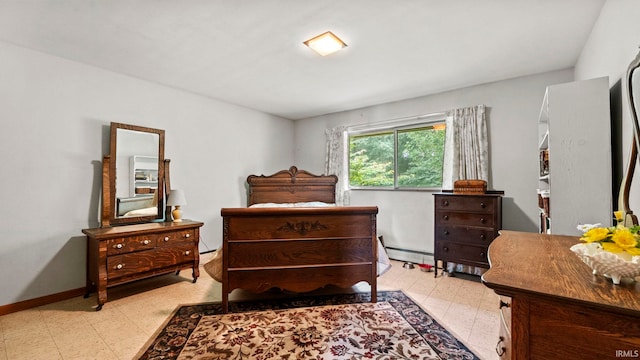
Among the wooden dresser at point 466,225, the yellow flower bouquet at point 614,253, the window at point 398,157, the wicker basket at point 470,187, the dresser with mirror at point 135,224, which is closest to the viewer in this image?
the yellow flower bouquet at point 614,253

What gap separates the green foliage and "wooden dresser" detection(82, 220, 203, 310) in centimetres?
288

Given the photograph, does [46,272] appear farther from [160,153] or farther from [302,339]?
[302,339]

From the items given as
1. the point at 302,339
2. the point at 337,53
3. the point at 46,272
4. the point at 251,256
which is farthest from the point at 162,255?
the point at 337,53

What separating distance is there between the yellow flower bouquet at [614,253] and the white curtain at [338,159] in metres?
4.01

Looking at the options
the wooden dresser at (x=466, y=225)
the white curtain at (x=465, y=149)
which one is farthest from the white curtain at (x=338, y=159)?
the wooden dresser at (x=466, y=225)

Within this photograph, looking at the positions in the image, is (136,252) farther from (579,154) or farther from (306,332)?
(579,154)

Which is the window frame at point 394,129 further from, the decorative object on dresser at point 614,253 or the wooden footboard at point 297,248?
the decorative object on dresser at point 614,253

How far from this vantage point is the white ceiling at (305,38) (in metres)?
2.03

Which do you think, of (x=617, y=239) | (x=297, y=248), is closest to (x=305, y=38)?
(x=297, y=248)

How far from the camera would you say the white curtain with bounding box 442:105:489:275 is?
11.5 ft

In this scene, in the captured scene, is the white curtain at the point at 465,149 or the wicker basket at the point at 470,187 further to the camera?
the white curtain at the point at 465,149

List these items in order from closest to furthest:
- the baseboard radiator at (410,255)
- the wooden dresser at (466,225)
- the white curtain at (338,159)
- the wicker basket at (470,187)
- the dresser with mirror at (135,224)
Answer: the dresser with mirror at (135,224) < the wooden dresser at (466,225) < the wicker basket at (470,187) < the baseboard radiator at (410,255) < the white curtain at (338,159)

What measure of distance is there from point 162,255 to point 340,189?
296 cm

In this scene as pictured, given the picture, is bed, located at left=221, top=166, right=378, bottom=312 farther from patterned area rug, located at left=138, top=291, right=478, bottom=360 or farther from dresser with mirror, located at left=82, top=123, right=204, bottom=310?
dresser with mirror, located at left=82, top=123, right=204, bottom=310
